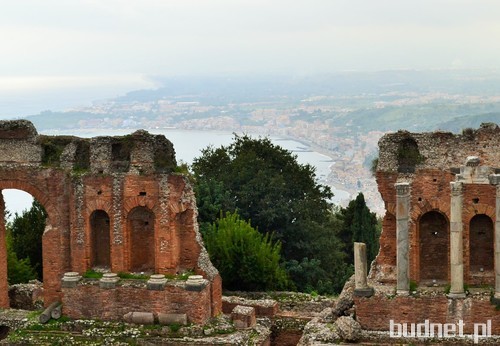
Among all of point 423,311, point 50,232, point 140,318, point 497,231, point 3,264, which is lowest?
point 140,318

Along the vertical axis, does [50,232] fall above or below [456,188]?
below

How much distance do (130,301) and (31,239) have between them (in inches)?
489

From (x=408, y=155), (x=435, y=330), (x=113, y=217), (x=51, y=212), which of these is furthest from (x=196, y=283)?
(x=408, y=155)

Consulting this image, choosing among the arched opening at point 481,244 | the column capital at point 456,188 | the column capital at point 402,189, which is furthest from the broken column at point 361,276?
the arched opening at point 481,244

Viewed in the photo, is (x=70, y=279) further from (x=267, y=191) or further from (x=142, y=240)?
(x=267, y=191)

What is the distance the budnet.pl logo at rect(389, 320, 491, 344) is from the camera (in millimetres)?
20812

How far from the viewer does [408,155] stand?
22.6m

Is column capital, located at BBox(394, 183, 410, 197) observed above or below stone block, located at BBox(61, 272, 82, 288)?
above

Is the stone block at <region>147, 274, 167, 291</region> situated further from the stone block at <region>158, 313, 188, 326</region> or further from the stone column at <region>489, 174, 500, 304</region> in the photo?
the stone column at <region>489, 174, 500, 304</region>

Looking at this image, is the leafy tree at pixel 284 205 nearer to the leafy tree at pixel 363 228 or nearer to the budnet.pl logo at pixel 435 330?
the leafy tree at pixel 363 228

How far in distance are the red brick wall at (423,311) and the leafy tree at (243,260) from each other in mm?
8323

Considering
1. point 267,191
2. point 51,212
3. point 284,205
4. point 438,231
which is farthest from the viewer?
point 267,191

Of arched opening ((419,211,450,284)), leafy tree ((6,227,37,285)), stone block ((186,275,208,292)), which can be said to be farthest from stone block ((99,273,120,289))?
arched opening ((419,211,450,284))

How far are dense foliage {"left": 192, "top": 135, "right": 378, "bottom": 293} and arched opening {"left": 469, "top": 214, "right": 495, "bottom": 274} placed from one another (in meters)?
11.2
